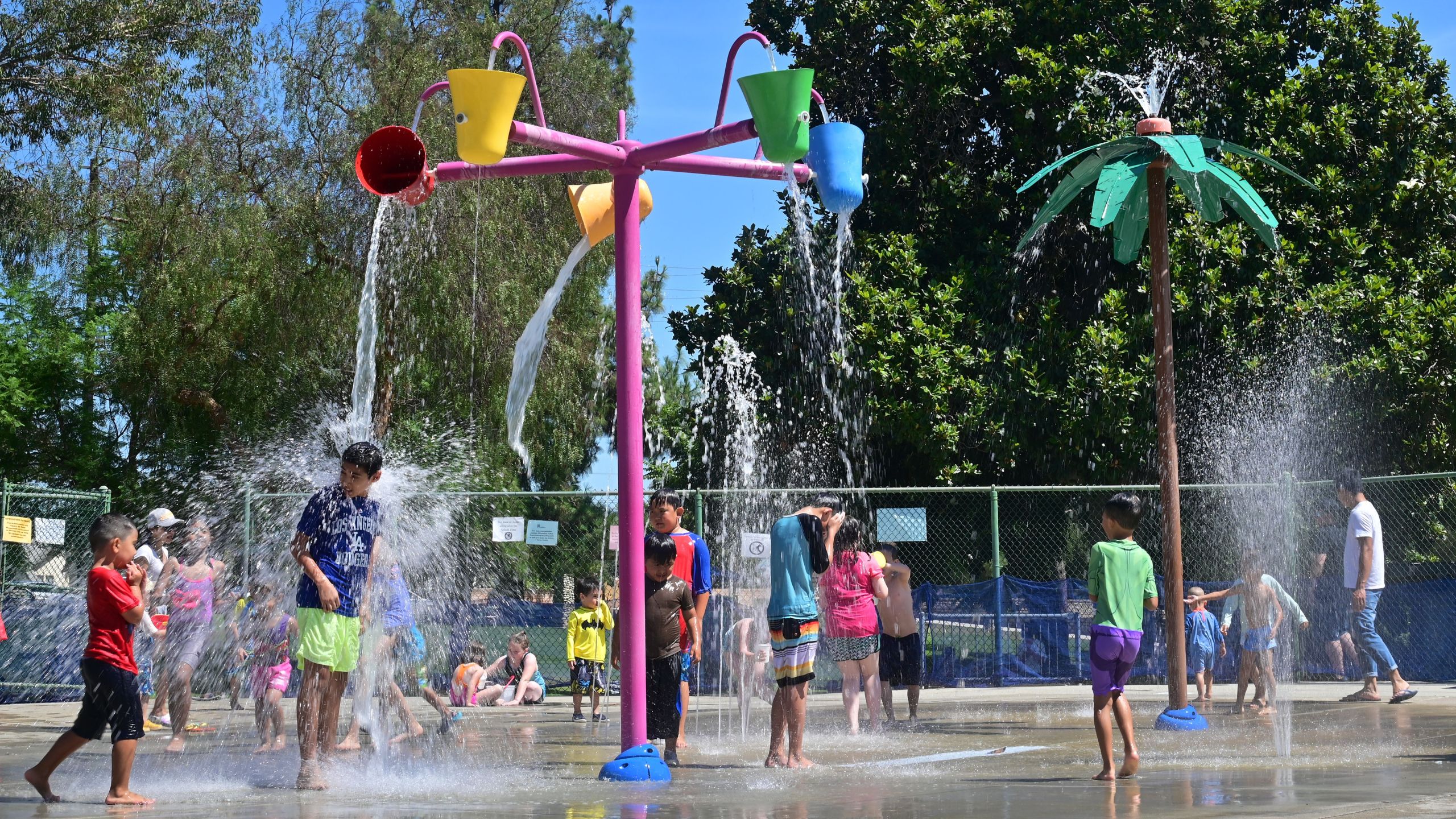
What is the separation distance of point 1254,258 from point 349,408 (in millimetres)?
14368

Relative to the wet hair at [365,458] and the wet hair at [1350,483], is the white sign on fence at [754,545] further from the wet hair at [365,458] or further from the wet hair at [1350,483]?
the wet hair at [365,458]

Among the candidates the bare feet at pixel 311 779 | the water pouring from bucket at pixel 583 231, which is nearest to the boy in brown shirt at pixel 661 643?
the water pouring from bucket at pixel 583 231

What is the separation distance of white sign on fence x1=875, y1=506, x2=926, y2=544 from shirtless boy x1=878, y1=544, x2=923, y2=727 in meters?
3.68

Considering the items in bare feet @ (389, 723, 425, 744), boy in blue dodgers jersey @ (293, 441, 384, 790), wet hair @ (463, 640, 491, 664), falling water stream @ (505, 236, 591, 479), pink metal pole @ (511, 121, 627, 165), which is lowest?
bare feet @ (389, 723, 425, 744)

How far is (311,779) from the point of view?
707 centimetres

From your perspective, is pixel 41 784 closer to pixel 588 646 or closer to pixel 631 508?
pixel 631 508

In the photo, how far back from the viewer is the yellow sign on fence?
14.5 metres

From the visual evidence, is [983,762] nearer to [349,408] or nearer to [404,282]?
[404,282]

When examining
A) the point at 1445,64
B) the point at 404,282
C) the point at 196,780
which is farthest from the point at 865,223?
the point at 196,780

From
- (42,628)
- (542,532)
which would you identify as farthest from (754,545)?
(42,628)

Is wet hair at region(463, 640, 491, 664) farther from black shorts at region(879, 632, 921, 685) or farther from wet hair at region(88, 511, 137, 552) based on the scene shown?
wet hair at region(88, 511, 137, 552)

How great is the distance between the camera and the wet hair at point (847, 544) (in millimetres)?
9695

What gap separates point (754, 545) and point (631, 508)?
5877mm

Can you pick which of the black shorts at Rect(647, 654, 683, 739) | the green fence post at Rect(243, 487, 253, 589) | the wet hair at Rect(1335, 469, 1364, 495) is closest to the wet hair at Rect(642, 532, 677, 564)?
the black shorts at Rect(647, 654, 683, 739)
